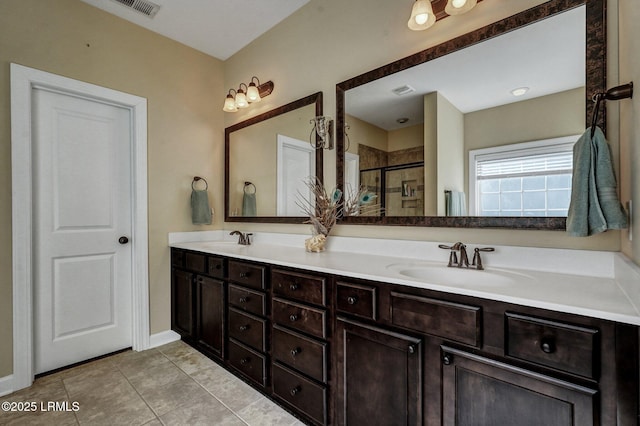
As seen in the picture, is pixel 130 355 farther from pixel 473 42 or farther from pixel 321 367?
pixel 473 42

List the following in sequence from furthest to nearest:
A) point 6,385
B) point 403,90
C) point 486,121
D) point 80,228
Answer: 1. point 80,228
2. point 6,385
3. point 403,90
4. point 486,121

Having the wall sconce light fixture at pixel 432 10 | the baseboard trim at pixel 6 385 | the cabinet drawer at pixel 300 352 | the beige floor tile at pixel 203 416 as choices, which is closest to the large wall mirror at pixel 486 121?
the wall sconce light fixture at pixel 432 10

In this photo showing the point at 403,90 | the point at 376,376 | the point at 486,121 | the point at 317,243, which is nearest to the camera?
the point at 376,376

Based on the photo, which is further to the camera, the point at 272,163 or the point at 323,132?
the point at 272,163

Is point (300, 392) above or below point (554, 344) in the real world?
below

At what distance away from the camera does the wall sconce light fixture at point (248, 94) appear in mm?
2621

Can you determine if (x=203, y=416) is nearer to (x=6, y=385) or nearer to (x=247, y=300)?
(x=247, y=300)

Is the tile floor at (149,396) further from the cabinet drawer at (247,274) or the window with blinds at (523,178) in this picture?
the window with blinds at (523,178)

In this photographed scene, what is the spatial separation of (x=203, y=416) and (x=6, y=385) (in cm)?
139

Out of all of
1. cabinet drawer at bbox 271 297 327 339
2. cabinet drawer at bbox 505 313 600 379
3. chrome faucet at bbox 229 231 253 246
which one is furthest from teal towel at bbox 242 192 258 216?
cabinet drawer at bbox 505 313 600 379

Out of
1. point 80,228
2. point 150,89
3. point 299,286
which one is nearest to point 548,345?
point 299,286

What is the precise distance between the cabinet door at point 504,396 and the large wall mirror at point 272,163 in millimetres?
1493

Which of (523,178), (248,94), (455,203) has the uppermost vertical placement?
(248,94)

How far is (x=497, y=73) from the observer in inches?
57.4
